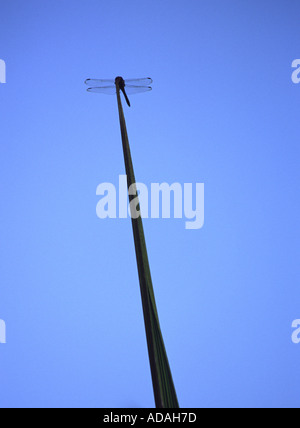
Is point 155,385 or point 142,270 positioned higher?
point 142,270
